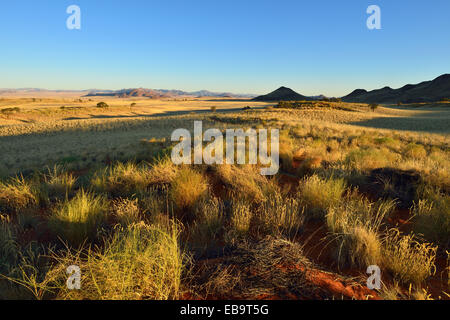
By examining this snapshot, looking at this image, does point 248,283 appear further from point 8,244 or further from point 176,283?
point 8,244

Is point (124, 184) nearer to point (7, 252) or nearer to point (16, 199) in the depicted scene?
point (16, 199)

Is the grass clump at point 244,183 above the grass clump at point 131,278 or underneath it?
above

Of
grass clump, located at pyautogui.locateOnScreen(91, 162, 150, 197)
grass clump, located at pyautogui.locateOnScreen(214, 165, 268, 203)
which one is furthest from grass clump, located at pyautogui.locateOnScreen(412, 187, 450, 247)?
grass clump, located at pyautogui.locateOnScreen(91, 162, 150, 197)

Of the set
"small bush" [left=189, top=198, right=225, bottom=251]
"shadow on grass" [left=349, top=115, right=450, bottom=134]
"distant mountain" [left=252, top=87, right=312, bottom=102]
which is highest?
"distant mountain" [left=252, top=87, right=312, bottom=102]

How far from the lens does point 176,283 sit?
201 centimetres

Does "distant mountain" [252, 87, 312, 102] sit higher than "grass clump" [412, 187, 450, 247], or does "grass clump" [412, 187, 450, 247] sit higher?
"distant mountain" [252, 87, 312, 102]

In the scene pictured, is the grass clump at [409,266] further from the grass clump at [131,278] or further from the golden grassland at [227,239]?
the grass clump at [131,278]

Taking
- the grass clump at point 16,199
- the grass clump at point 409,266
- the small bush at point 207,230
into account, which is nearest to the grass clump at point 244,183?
the small bush at point 207,230

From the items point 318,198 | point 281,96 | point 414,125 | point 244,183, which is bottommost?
point 318,198

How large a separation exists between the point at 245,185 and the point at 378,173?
3291mm

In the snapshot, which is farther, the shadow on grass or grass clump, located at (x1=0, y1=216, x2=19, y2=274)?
the shadow on grass

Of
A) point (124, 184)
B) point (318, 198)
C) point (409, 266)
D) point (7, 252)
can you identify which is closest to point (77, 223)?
point (7, 252)

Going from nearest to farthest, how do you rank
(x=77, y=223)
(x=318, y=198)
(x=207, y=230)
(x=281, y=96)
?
(x=77, y=223) < (x=207, y=230) < (x=318, y=198) < (x=281, y=96)

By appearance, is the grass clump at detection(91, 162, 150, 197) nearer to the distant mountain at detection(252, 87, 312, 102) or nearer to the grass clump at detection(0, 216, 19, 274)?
the grass clump at detection(0, 216, 19, 274)
